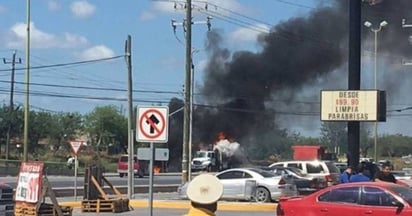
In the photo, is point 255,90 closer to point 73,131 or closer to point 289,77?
point 289,77

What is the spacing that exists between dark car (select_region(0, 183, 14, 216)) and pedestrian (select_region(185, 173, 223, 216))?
11.3 metres

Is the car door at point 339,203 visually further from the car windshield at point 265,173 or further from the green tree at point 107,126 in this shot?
the green tree at point 107,126

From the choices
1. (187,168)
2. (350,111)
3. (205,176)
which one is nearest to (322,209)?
(205,176)

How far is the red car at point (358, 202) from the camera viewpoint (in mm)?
16531

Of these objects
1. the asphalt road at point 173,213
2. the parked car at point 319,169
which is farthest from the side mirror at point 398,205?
the parked car at point 319,169

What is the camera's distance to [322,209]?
1714 cm

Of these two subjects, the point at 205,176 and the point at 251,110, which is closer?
the point at 205,176

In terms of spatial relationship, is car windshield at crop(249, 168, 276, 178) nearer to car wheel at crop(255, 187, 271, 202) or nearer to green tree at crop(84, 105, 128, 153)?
car wheel at crop(255, 187, 271, 202)

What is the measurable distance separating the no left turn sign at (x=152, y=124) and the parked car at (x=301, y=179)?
2057cm

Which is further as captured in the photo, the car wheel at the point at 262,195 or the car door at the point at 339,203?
the car wheel at the point at 262,195

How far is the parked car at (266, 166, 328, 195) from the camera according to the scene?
33688mm

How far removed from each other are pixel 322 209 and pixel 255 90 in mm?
47312

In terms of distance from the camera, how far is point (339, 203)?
56.1 feet

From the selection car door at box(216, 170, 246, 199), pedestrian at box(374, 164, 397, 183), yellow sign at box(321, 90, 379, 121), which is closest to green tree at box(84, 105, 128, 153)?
car door at box(216, 170, 246, 199)
